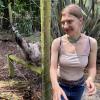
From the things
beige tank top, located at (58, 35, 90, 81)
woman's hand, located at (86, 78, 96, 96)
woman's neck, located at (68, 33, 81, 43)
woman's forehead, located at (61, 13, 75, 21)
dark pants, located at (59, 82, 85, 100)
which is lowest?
dark pants, located at (59, 82, 85, 100)

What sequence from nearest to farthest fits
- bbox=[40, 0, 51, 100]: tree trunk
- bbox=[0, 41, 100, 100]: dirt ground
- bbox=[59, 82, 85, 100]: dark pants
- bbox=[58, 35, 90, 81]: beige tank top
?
bbox=[58, 35, 90, 81]: beige tank top < bbox=[59, 82, 85, 100]: dark pants < bbox=[40, 0, 51, 100]: tree trunk < bbox=[0, 41, 100, 100]: dirt ground

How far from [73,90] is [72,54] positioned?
0.32 m

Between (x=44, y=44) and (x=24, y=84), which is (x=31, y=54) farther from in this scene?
(x=44, y=44)

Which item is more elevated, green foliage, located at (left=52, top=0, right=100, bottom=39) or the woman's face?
the woman's face

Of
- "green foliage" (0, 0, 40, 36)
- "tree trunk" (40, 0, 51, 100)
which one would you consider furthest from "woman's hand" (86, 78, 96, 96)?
"green foliage" (0, 0, 40, 36)

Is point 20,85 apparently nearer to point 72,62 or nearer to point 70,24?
point 72,62

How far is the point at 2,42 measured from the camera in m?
7.50

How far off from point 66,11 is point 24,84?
213cm

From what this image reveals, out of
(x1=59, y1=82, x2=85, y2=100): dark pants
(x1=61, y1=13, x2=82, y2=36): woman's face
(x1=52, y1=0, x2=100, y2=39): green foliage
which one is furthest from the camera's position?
(x1=52, y1=0, x2=100, y2=39): green foliage

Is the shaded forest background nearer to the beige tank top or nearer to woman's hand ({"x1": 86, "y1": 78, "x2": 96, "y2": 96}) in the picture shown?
the beige tank top

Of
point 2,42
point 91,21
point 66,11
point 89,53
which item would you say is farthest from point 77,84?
point 2,42

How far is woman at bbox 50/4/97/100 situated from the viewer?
2.27 metres

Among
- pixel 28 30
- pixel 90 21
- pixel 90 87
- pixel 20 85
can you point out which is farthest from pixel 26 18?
pixel 90 87

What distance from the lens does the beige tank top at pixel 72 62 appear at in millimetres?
2359
